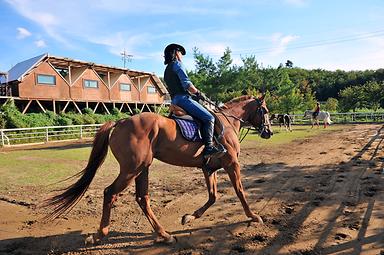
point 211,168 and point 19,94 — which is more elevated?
point 19,94

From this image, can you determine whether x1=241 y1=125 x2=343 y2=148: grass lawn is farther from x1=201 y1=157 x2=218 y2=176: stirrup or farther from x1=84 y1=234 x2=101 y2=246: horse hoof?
x1=84 y1=234 x2=101 y2=246: horse hoof

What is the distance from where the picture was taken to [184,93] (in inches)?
193

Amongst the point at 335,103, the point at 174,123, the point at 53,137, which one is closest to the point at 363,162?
the point at 174,123

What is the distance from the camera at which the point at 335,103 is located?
48688 mm

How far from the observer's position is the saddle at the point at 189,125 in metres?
4.60

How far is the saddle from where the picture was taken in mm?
4602

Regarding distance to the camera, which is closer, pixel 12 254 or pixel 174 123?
pixel 12 254

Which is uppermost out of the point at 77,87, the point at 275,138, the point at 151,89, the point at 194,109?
the point at 151,89

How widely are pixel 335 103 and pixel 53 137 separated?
43.7m

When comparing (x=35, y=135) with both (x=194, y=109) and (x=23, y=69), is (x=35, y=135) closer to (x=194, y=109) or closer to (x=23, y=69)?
(x=23, y=69)

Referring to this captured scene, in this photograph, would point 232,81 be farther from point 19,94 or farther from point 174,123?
point 174,123

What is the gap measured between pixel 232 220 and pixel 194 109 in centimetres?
197

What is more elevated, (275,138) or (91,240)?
(91,240)

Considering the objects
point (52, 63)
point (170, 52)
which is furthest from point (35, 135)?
point (170, 52)
